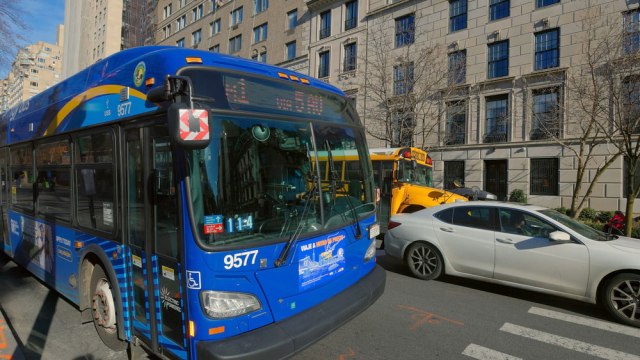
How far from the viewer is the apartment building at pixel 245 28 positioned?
102 feet

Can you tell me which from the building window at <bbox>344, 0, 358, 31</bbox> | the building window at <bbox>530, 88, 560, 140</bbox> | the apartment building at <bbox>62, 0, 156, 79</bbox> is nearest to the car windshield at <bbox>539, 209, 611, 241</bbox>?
the building window at <bbox>530, 88, 560, 140</bbox>

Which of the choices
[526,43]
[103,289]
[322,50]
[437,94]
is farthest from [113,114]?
[322,50]

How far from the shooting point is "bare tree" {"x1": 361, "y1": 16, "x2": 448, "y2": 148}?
19797 millimetres

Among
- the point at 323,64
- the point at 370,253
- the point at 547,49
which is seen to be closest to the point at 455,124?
the point at 547,49

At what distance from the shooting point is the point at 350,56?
26016mm

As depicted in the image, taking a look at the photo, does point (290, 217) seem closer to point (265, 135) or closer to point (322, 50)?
point (265, 135)

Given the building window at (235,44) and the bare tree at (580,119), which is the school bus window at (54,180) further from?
the building window at (235,44)

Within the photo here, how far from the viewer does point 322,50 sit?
28.2 metres

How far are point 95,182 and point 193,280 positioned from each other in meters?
2.07

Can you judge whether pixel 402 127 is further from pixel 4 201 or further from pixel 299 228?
pixel 299 228

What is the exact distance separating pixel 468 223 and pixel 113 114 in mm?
5336

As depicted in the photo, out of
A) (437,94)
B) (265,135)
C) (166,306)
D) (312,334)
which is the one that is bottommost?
(312,334)

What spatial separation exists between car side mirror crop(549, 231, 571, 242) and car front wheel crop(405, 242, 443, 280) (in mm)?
1774

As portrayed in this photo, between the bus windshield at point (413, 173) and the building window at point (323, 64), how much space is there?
1774 centimetres
